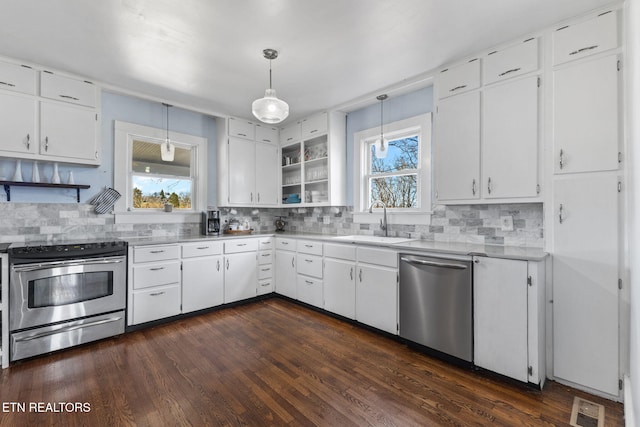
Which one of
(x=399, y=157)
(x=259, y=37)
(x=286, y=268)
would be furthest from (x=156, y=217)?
(x=399, y=157)

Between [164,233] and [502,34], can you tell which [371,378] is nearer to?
[502,34]

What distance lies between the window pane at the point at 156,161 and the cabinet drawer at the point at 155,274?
134cm

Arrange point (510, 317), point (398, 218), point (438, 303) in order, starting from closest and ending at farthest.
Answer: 1. point (510, 317)
2. point (438, 303)
3. point (398, 218)

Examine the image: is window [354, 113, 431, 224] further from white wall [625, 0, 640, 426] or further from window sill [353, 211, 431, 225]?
white wall [625, 0, 640, 426]

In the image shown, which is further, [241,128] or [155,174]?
[241,128]

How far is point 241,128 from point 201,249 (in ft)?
6.25

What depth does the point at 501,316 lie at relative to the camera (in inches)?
88.0

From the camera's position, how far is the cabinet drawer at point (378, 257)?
2.92 metres

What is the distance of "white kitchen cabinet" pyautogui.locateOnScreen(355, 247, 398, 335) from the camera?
292 centimetres

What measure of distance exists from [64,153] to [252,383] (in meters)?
2.92

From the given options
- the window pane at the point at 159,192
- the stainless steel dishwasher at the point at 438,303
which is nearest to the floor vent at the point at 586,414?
the stainless steel dishwasher at the point at 438,303

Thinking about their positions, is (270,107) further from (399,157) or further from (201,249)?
(201,249)

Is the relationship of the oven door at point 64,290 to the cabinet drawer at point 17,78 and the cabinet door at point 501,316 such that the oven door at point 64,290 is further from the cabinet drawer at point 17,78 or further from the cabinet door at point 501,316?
the cabinet door at point 501,316

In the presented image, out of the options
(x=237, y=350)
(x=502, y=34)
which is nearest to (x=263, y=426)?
(x=237, y=350)
